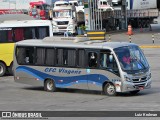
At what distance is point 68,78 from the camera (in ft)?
75.6

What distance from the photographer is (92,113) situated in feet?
54.2

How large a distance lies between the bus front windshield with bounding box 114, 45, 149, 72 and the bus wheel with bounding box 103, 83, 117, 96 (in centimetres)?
84

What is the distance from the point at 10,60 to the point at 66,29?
30.4 meters

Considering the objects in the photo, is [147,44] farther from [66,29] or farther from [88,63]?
[88,63]

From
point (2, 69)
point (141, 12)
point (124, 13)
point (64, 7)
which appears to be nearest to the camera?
point (2, 69)

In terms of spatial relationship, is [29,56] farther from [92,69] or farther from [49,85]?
[92,69]

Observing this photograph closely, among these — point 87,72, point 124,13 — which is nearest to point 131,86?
point 87,72

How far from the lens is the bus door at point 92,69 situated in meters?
22.1

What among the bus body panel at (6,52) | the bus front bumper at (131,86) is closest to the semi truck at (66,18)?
the bus body panel at (6,52)

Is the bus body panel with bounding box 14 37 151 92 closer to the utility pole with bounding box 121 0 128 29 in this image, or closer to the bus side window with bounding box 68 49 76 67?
the bus side window with bounding box 68 49 76 67

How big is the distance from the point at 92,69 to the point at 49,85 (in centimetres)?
242

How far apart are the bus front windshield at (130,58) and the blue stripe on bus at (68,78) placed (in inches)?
36.8

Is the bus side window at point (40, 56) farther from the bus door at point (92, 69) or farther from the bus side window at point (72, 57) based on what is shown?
the bus door at point (92, 69)

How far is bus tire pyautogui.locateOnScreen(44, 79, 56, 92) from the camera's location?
23.6m
